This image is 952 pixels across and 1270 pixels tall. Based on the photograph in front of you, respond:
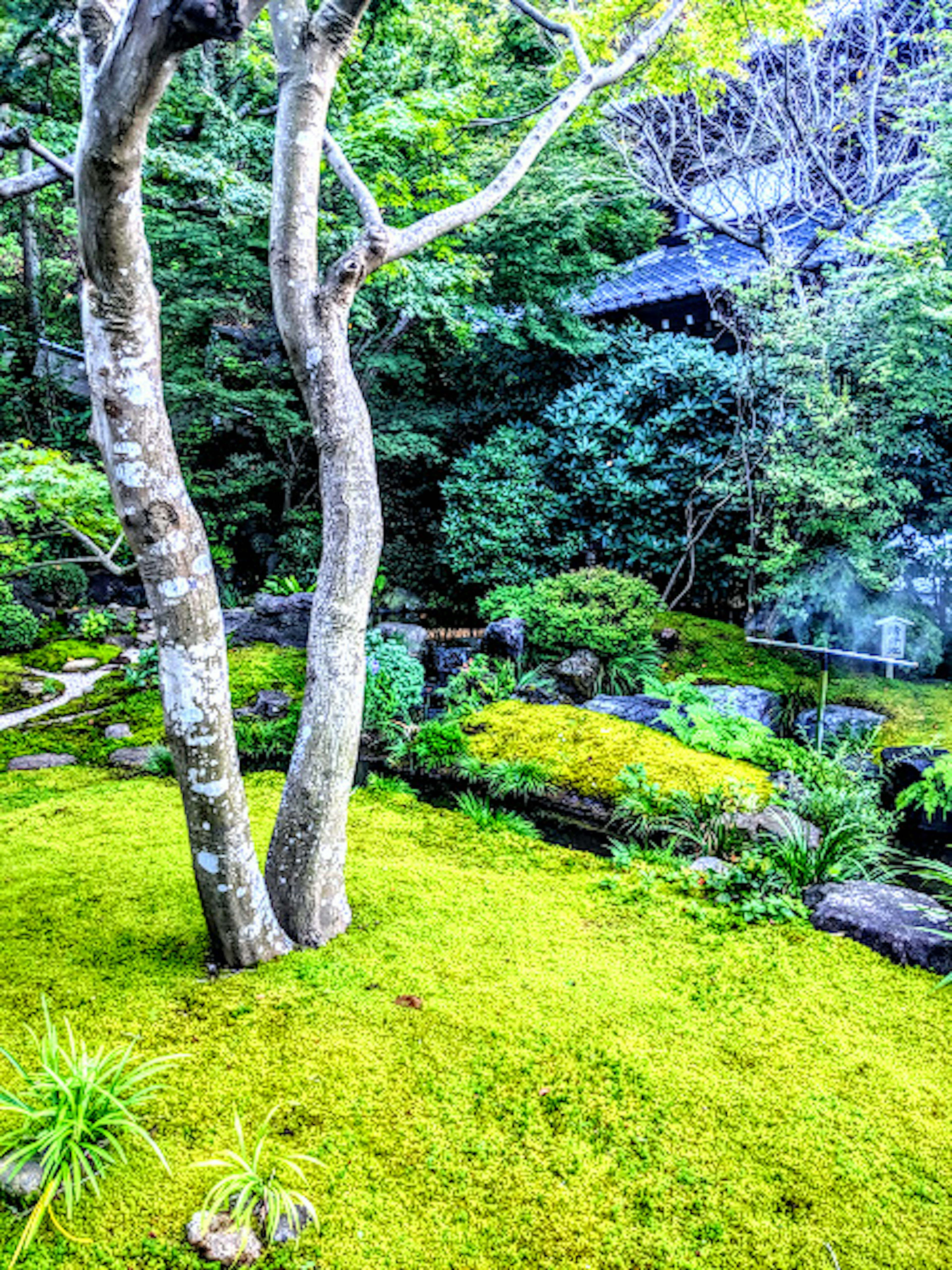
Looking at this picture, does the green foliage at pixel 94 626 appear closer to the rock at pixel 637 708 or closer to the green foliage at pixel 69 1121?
→ the rock at pixel 637 708

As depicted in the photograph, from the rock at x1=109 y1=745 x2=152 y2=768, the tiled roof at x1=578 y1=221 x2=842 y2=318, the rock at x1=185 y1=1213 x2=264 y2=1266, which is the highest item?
the tiled roof at x1=578 y1=221 x2=842 y2=318

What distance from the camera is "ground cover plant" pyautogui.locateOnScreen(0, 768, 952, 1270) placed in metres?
2.24

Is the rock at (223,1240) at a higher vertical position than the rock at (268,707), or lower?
lower

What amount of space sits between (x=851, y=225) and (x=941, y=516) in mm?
3774

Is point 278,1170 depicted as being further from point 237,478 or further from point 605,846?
point 237,478

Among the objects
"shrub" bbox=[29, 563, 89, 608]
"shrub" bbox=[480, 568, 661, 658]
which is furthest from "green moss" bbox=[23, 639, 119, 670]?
"shrub" bbox=[480, 568, 661, 658]

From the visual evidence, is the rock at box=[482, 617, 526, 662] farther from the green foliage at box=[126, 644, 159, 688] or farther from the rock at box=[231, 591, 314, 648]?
the green foliage at box=[126, 644, 159, 688]

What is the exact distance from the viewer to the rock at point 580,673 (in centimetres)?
795

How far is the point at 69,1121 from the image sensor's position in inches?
90.1

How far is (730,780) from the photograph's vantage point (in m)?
5.29

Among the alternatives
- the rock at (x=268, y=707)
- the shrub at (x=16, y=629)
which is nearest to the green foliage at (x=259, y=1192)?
the rock at (x=268, y=707)

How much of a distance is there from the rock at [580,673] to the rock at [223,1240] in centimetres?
610

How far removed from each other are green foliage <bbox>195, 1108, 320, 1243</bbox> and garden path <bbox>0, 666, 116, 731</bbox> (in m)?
5.74

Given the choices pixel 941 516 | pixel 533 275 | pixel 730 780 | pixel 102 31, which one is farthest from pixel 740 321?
pixel 102 31
